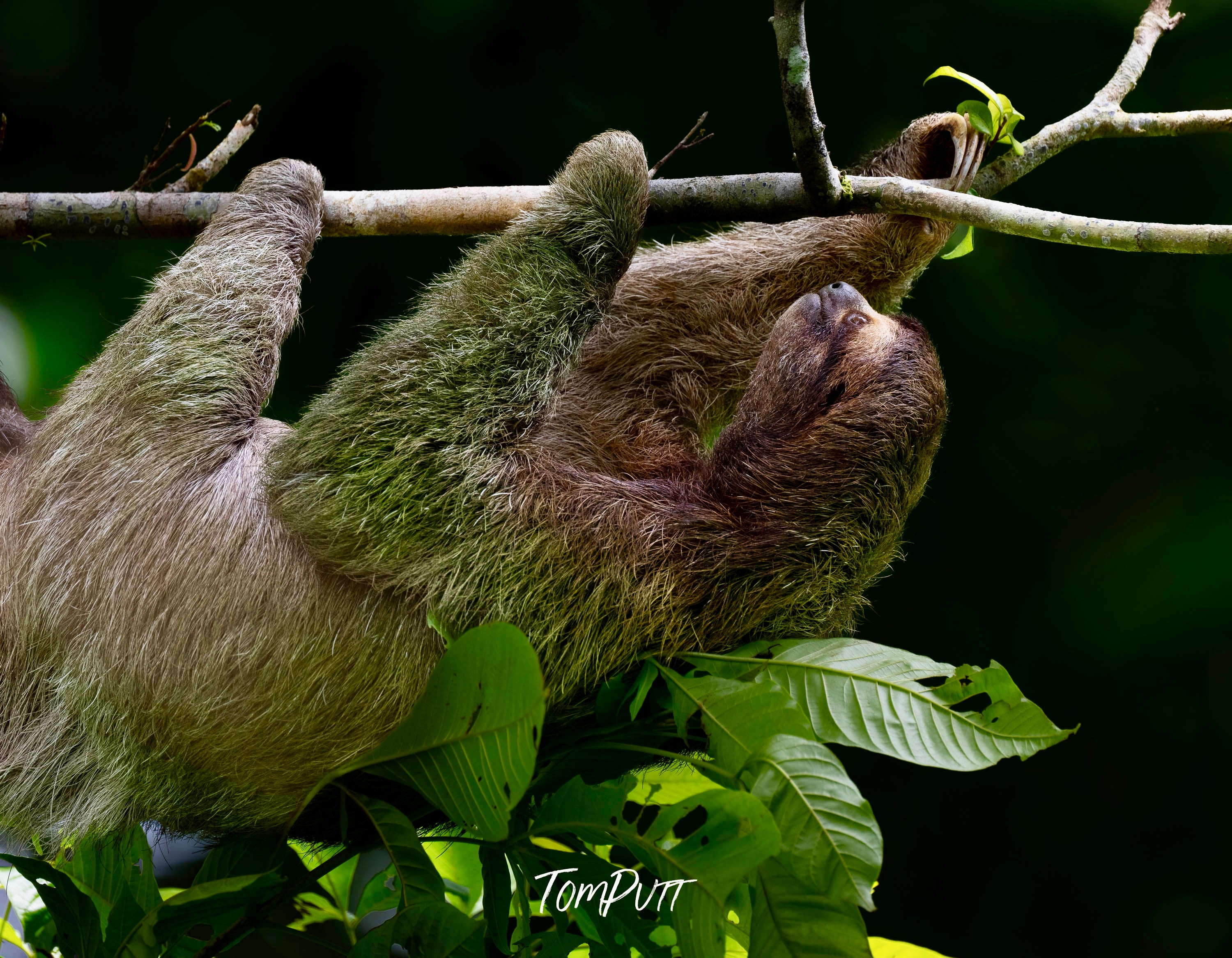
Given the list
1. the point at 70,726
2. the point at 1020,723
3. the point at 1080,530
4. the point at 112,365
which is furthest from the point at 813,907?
the point at 1080,530

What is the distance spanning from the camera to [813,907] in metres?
2.09

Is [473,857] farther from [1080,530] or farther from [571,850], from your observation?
[1080,530]

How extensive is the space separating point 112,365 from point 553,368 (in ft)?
5.22

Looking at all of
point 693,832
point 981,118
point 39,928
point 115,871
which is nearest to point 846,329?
point 981,118

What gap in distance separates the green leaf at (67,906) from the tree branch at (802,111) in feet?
10.3

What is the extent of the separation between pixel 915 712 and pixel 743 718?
0.46m

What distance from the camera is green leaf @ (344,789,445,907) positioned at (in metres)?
2.51

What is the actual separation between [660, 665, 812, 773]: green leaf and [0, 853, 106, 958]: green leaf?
1791 mm

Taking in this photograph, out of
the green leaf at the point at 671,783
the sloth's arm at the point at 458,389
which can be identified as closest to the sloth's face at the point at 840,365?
the sloth's arm at the point at 458,389

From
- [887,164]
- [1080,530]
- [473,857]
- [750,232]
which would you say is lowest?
[473,857]

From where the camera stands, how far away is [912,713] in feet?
7.98

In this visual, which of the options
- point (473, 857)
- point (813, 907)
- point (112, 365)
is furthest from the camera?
point (473, 857)

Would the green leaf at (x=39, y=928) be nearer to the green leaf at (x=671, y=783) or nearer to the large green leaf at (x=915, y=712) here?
the green leaf at (x=671, y=783)

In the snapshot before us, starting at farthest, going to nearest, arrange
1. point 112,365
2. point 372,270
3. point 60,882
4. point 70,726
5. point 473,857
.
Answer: point 372,270, point 473,857, point 112,365, point 70,726, point 60,882
